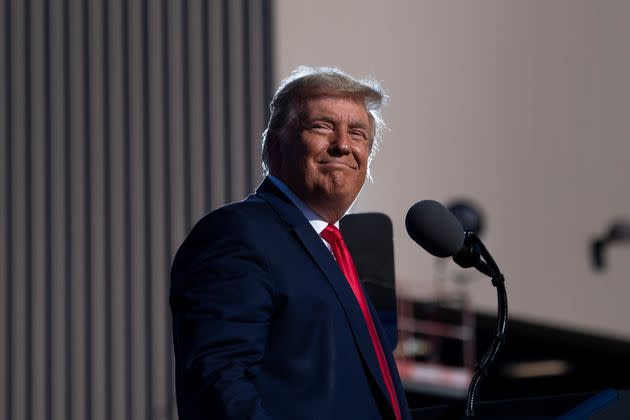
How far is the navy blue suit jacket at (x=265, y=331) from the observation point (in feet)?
4.09

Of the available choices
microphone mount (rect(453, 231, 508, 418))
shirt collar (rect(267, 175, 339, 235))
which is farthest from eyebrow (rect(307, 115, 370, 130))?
microphone mount (rect(453, 231, 508, 418))

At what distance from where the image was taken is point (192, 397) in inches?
49.4

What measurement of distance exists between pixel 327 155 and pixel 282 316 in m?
0.29

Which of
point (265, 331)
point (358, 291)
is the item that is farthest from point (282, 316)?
point (358, 291)

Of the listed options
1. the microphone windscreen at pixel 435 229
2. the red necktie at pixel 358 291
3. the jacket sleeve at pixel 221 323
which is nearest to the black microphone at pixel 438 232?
the microphone windscreen at pixel 435 229

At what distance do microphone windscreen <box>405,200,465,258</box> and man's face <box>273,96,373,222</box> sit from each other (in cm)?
12

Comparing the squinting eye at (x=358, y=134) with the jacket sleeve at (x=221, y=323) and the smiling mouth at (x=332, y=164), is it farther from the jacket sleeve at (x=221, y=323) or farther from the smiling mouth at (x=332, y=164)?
the jacket sleeve at (x=221, y=323)

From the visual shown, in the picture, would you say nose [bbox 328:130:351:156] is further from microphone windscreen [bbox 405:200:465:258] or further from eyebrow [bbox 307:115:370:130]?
microphone windscreen [bbox 405:200:465:258]

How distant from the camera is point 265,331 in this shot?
1285mm

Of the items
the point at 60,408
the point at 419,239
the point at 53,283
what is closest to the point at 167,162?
the point at 53,283

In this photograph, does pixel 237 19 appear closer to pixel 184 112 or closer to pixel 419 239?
pixel 184 112

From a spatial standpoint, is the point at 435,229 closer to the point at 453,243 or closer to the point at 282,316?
the point at 453,243

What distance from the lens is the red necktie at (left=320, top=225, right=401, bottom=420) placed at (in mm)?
1370

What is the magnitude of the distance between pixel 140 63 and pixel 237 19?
1.32 feet
